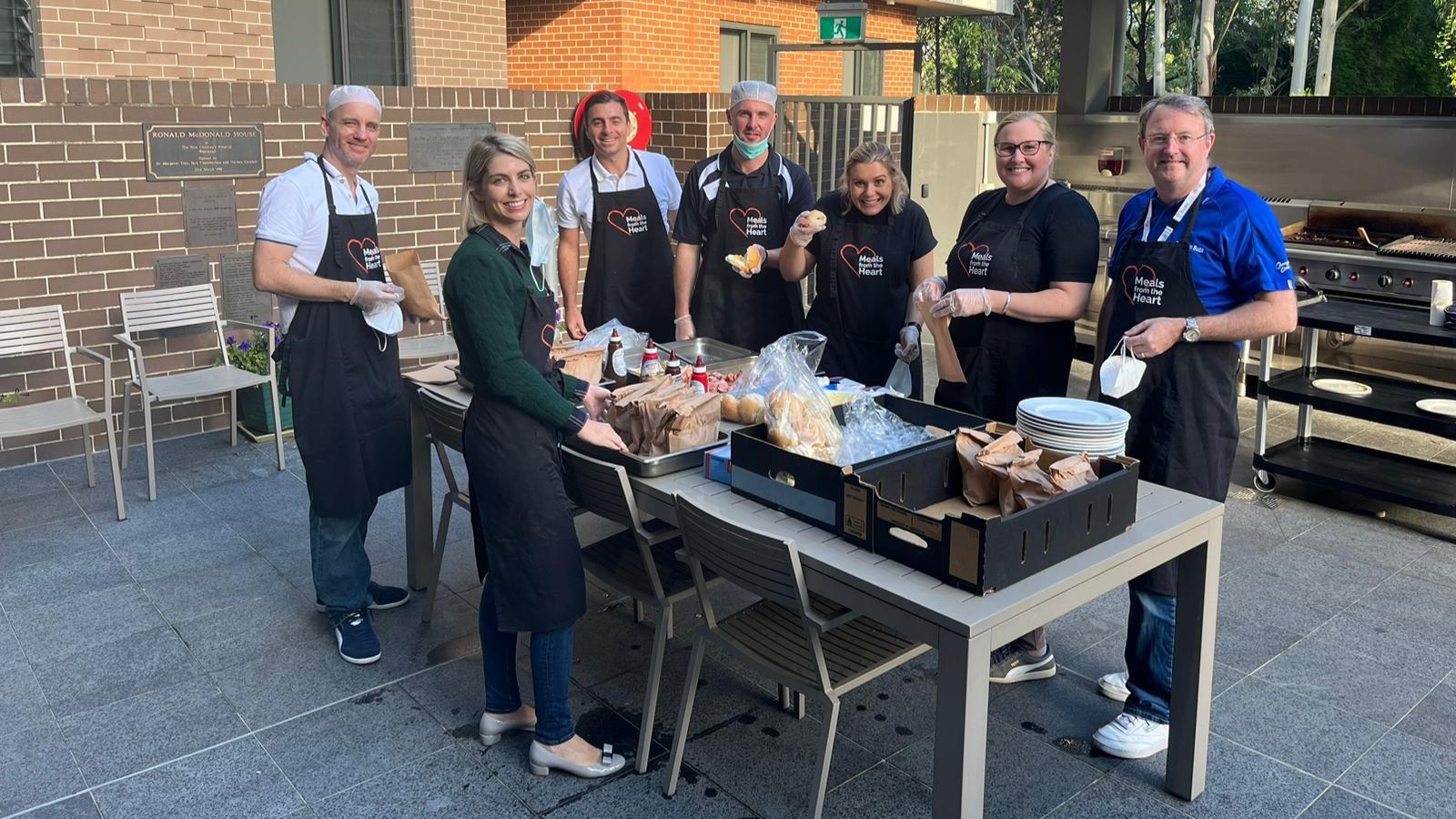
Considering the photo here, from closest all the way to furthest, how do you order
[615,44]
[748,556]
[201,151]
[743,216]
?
1. [748,556]
2. [743,216]
3. [201,151]
4. [615,44]

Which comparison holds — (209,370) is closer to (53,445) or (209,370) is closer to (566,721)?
(53,445)

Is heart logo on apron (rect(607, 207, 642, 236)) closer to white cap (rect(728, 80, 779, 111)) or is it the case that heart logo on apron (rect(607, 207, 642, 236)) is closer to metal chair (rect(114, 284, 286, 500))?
white cap (rect(728, 80, 779, 111))

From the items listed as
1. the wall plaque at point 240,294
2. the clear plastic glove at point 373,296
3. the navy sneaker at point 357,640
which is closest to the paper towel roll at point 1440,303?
the clear plastic glove at point 373,296

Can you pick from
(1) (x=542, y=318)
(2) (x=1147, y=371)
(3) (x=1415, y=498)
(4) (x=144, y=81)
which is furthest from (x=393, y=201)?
(3) (x=1415, y=498)

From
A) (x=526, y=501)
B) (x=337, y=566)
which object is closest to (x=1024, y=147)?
(x=526, y=501)

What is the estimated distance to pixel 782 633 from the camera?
3354 mm

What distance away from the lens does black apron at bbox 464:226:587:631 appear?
128 inches

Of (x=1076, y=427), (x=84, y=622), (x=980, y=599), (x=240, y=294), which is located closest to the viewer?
(x=980, y=599)

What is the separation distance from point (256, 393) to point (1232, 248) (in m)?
5.54

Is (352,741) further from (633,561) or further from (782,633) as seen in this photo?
(782,633)

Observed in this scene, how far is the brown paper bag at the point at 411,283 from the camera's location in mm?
4195

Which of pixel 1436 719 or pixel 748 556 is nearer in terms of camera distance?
pixel 748 556

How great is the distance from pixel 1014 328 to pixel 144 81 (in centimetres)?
518

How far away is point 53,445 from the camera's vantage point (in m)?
6.63
